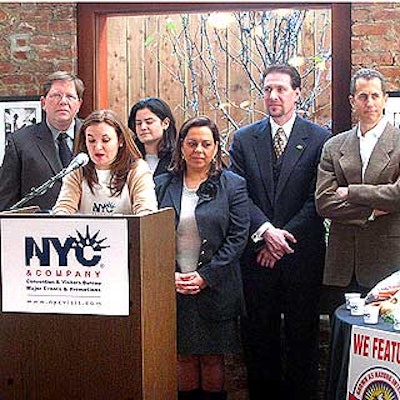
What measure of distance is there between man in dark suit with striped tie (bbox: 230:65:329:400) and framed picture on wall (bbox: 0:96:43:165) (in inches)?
61.1

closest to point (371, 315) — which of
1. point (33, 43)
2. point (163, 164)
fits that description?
point (163, 164)

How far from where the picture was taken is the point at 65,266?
2.52m

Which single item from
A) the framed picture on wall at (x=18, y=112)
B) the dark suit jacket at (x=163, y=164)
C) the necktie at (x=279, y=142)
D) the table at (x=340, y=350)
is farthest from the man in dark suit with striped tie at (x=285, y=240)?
the framed picture on wall at (x=18, y=112)

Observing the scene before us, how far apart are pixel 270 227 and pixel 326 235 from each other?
1.57ft

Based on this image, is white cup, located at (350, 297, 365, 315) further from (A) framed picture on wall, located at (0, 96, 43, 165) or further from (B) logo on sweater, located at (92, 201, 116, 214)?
(A) framed picture on wall, located at (0, 96, 43, 165)

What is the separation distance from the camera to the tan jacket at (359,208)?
11.1 feet

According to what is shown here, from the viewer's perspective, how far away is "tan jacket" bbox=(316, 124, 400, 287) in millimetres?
3375

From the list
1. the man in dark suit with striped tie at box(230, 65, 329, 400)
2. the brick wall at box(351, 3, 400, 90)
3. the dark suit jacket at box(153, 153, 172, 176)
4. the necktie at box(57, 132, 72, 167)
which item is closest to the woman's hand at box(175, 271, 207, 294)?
the man in dark suit with striped tie at box(230, 65, 329, 400)

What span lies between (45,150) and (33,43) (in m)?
1.20

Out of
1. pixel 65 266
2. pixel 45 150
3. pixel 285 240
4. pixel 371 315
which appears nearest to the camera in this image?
pixel 65 266

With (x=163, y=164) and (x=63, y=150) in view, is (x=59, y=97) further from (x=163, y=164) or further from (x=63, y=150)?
(x=163, y=164)

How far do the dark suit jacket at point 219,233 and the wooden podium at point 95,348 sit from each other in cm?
73

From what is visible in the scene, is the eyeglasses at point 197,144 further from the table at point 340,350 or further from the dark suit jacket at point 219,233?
the table at point 340,350

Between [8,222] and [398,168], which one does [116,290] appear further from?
[398,168]
